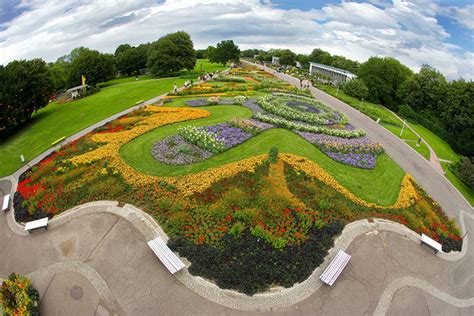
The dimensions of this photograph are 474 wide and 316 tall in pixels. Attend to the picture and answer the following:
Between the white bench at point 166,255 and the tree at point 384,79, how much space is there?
186 ft

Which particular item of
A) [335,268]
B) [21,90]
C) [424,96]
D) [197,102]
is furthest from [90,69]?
[424,96]

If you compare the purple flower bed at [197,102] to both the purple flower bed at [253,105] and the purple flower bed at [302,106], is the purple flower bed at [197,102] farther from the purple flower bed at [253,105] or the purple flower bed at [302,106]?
the purple flower bed at [302,106]

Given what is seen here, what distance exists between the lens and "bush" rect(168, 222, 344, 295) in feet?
37.1

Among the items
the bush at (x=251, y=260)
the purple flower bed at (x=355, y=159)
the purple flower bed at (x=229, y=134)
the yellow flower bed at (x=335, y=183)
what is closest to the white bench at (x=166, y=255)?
the bush at (x=251, y=260)

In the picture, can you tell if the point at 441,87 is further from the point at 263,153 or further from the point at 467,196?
the point at 263,153

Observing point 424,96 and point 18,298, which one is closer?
point 18,298

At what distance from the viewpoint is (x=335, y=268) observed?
1202 centimetres

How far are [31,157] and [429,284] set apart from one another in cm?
3130

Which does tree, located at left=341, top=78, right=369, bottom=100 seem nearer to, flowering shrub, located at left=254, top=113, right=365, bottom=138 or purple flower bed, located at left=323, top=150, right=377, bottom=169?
flowering shrub, located at left=254, top=113, right=365, bottom=138

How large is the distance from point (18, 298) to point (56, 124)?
2483 cm

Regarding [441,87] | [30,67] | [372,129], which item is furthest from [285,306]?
[441,87]

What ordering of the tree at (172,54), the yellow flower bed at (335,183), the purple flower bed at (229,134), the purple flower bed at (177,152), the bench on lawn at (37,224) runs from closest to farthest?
the bench on lawn at (37,224) < the yellow flower bed at (335,183) < the purple flower bed at (177,152) < the purple flower bed at (229,134) < the tree at (172,54)

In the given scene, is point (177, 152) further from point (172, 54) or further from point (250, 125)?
point (172, 54)

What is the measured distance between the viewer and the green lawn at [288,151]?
58.4 feet
